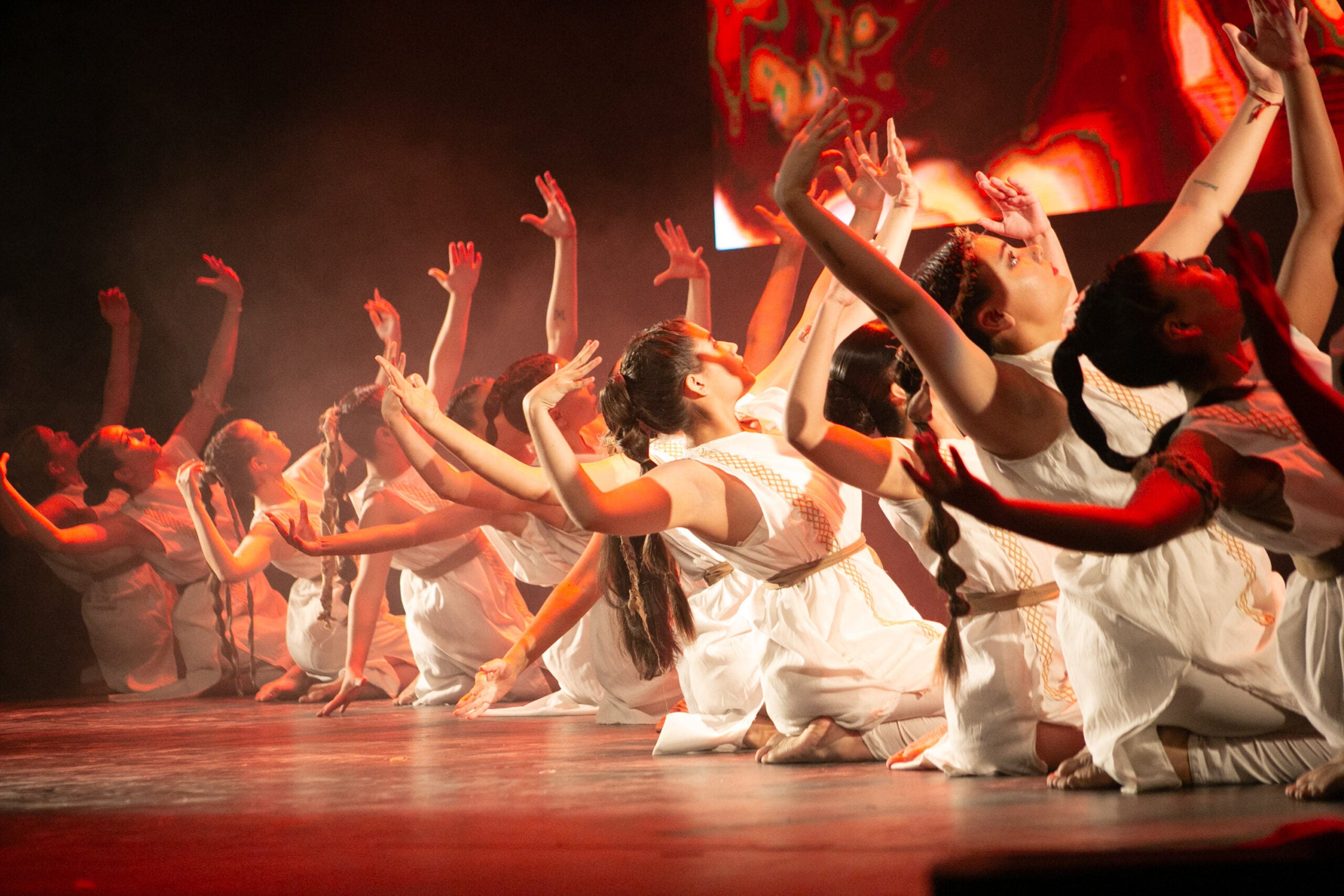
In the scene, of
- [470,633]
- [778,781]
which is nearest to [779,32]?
[470,633]

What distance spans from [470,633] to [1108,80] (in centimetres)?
322

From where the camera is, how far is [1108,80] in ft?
14.7

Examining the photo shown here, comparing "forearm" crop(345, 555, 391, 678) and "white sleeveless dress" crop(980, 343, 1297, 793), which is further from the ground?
"white sleeveless dress" crop(980, 343, 1297, 793)

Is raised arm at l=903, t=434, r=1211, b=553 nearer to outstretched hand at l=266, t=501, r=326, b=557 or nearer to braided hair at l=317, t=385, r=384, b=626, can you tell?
outstretched hand at l=266, t=501, r=326, b=557

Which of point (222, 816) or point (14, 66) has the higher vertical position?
point (14, 66)

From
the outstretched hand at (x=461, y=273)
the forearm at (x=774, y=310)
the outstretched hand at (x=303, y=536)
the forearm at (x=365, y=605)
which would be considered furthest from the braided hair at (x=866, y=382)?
the forearm at (x=365, y=605)

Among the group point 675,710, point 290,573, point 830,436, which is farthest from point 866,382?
point 290,573

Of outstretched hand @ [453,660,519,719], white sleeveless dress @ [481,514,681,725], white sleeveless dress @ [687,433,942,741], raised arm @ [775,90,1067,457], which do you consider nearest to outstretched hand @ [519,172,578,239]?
white sleeveless dress @ [481,514,681,725]

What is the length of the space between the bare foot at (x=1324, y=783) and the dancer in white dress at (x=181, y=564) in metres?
5.20

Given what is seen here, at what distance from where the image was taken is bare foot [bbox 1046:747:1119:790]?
2.22m

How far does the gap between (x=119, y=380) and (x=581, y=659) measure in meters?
3.84

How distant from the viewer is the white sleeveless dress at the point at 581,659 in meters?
4.28

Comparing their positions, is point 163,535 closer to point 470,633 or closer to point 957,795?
point 470,633

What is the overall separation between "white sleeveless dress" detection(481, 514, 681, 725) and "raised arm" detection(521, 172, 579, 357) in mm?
727
